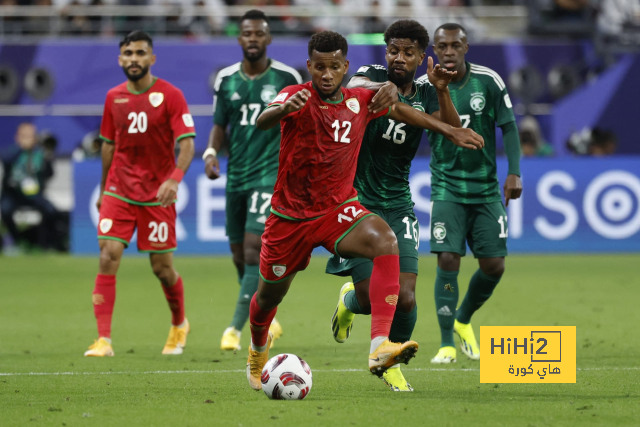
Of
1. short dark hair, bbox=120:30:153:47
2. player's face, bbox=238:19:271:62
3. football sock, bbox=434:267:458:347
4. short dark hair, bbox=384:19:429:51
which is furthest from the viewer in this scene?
player's face, bbox=238:19:271:62

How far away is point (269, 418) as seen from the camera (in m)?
5.12

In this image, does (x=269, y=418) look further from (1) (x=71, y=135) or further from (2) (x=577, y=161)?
(1) (x=71, y=135)

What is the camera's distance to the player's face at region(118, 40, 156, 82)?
8141 millimetres

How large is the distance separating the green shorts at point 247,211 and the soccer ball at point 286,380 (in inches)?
108

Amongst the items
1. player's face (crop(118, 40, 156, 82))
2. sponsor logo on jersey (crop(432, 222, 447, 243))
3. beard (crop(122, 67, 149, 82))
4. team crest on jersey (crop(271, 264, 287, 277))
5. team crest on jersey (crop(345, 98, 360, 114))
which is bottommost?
sponsor logo on jersey (crop(432, 222, 447, 243))

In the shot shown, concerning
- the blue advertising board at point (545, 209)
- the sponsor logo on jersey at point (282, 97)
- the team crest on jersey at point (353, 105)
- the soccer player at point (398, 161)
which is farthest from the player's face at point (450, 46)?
the blue advertising board at point (545, 209)

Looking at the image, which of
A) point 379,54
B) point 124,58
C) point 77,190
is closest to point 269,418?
point 124,58

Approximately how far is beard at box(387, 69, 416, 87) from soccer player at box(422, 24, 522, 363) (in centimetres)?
122

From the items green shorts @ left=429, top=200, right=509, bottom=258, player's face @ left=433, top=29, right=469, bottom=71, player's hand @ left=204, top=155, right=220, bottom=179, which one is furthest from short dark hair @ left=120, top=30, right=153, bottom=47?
green shorts @ left=429, top=200, right=509, bottom=258

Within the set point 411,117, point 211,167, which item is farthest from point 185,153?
point 411,117

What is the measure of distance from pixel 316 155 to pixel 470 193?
2318 mm

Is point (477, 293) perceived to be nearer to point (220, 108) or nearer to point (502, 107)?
point (502, 107)

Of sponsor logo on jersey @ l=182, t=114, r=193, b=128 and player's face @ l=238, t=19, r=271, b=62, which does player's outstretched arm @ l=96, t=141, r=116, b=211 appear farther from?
player's face @ l=238, t=19, r=271, b=62

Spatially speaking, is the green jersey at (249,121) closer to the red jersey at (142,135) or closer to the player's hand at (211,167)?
the player's hand at (211,167)
